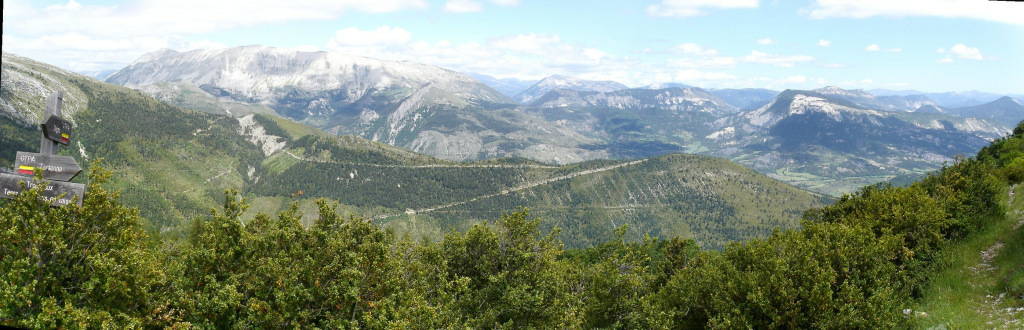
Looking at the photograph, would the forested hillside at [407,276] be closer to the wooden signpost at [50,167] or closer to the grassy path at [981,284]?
the wooden signpost at [50,167]

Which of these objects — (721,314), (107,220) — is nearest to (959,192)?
(721,314)

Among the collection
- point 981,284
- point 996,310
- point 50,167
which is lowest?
point 996,310

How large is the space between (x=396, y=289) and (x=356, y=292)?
258cm

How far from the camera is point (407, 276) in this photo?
28266 millimetres

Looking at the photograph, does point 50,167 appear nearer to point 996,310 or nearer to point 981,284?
point 996,310

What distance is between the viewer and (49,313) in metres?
14.5

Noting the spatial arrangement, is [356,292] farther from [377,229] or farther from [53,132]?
[53,132]

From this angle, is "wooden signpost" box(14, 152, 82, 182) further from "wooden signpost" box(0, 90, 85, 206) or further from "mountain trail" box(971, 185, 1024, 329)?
"mountain trail" box(971, 185, 1024, 329)

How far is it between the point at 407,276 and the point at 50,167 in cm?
1670

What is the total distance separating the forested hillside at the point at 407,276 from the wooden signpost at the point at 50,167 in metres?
0.46

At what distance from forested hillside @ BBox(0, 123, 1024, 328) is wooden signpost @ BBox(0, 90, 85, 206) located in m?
0.46

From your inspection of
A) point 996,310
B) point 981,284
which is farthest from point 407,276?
point 981,284

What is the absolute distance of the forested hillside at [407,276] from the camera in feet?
55.1

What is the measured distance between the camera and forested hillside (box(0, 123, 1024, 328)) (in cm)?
1678
